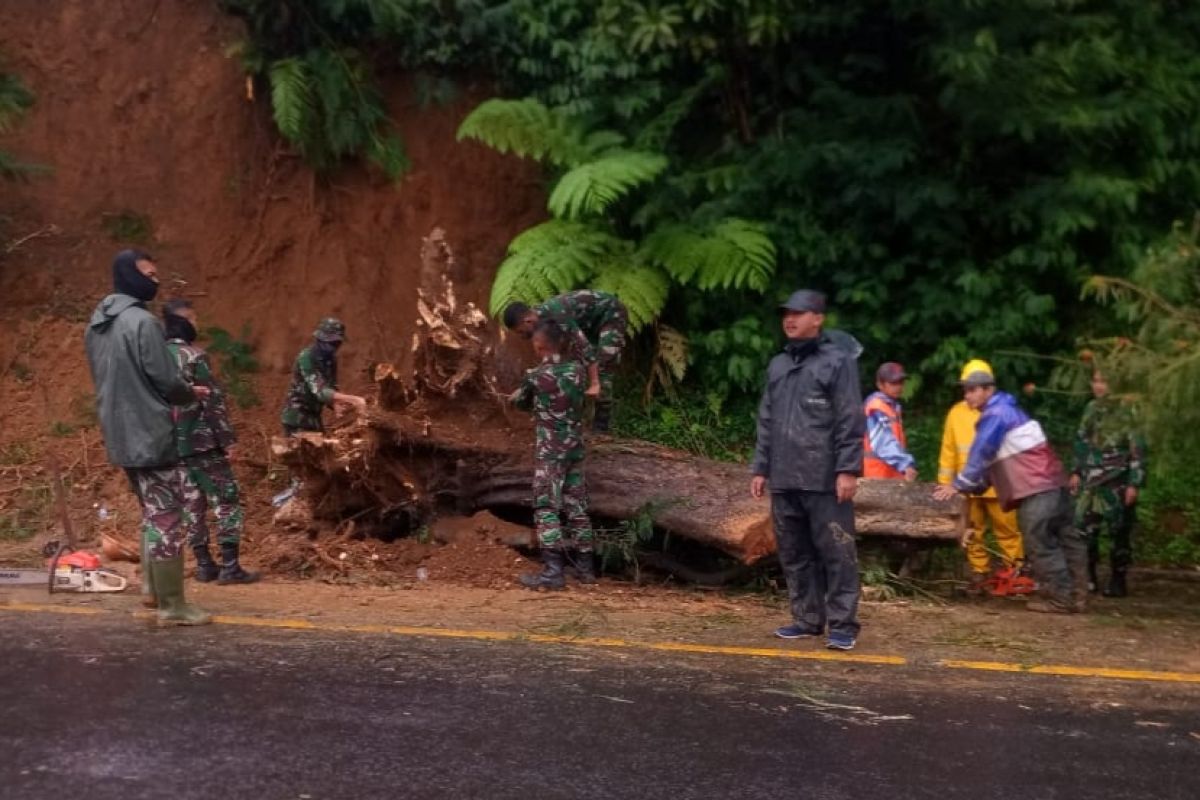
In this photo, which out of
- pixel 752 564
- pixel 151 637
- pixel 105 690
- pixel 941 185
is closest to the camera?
pixel 105 690

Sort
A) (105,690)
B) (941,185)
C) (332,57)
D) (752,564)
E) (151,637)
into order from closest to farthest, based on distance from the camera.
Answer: (105,690)
(151,637)
(752,564)
(941,185)
(332,57)

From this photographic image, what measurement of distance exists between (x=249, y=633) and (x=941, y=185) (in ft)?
23.7

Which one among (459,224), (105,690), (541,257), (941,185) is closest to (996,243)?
(941,185)

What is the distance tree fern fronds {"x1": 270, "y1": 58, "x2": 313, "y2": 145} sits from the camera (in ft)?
39.4

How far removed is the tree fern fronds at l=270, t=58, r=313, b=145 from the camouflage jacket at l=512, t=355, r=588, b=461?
4.96 m

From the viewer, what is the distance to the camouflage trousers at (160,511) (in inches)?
279

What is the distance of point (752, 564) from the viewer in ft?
27.5

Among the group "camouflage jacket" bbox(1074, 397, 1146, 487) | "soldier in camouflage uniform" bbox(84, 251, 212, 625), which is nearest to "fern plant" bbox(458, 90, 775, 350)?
"camouflage jacket" bbox(1074, 397, 1146, 487)

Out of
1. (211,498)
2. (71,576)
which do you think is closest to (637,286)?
(211,498)

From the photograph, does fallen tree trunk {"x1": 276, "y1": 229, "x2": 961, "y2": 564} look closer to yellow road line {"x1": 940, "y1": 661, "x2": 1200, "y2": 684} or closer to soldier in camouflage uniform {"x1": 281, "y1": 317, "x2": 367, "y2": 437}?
soldier in camouflage uniform {"x1": 281, "y1": 317, "x2": 367, "y2": 437}

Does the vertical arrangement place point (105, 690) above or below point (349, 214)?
below

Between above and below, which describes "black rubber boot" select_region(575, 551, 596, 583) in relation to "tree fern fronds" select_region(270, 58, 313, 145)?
below

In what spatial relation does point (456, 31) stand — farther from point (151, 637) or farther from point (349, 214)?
point (151, 637)

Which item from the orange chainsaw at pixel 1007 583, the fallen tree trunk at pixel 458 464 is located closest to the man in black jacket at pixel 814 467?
the fallen tree trunk at pixel 458 464
